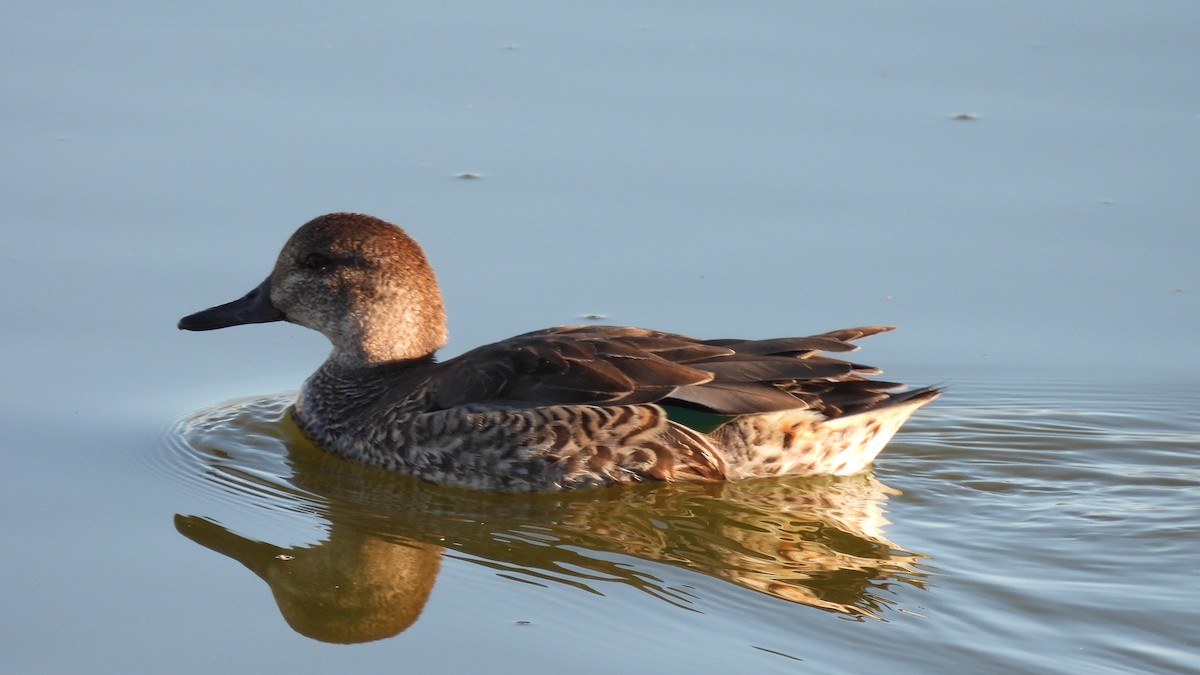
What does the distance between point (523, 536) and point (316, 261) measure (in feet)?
7.37

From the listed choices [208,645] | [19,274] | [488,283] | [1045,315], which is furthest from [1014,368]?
[19,274]

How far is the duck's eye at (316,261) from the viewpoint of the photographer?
948 cm

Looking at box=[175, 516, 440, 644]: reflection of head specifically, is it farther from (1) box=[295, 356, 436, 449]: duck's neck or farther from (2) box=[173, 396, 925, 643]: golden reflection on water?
(1) box=[295, 356, 436, 449]: duck's neck

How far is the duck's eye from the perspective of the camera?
9484 mm

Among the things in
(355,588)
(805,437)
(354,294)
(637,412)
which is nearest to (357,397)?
(354,294)

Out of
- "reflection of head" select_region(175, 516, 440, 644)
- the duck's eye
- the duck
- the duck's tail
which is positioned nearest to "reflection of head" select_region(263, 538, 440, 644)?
"reflection of head" select_region(175, 516, 440, 644)

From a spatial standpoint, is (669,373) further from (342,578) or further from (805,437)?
(342,578)

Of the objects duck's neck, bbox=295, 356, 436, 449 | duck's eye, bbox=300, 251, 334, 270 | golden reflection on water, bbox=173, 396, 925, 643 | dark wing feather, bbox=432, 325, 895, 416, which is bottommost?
golden reflection on water, bbox=173, 396, 925, 643

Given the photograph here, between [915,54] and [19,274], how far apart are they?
6.36 metres

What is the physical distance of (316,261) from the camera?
9.50 metres

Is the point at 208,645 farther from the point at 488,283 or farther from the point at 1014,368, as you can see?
the point at 1014,368

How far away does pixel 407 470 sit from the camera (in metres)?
8.95

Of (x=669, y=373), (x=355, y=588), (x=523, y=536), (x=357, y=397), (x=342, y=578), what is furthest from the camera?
(x=357, y=397)

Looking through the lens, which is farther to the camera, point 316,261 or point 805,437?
point 316,261
